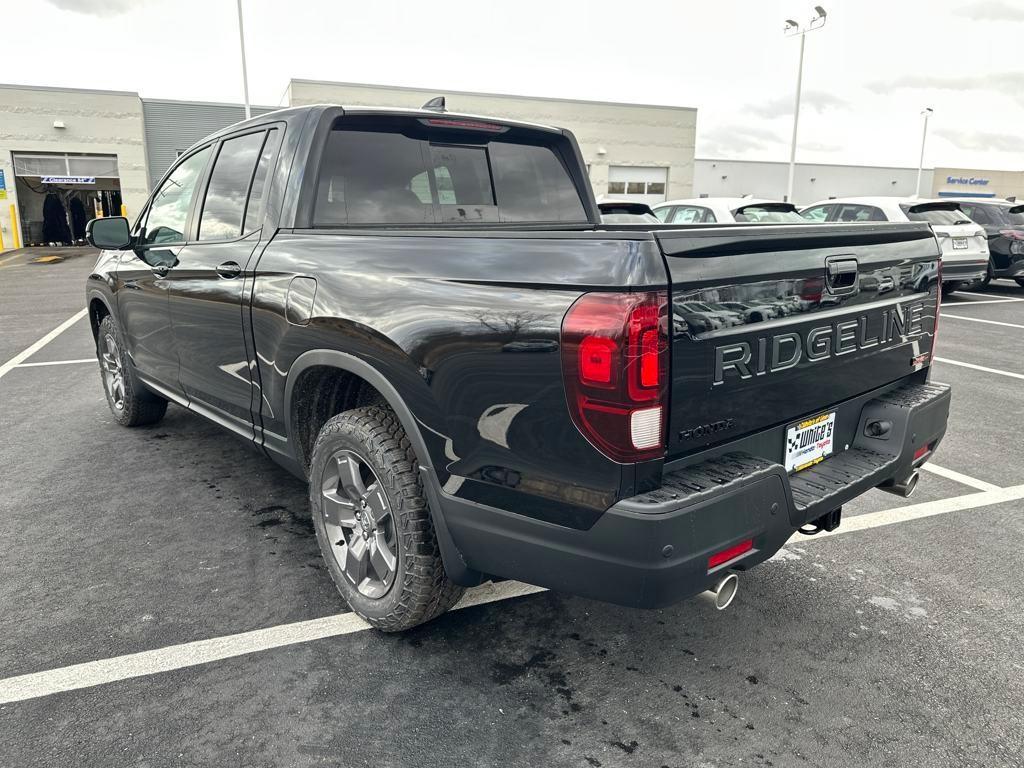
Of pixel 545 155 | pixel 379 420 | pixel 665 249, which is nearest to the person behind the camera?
pixel 665 249

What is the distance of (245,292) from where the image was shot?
3314mm

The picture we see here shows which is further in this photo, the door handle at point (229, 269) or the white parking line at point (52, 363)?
the white parking line at point (52, 363)

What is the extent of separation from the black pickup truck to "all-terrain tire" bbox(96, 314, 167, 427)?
151cm

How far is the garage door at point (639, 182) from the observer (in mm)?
36688

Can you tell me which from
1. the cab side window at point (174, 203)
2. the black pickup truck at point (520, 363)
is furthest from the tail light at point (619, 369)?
the cab side window at point (174, 203)

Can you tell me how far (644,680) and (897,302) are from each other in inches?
65.7

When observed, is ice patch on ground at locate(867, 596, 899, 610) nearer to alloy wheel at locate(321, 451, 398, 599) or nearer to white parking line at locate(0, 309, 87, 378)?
alloy wheel at locate(321, 451, 398, 599)

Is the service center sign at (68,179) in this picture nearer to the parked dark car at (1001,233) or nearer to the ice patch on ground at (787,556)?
the parked dark car at (1001,233)

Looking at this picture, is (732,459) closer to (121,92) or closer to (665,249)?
(665,249)

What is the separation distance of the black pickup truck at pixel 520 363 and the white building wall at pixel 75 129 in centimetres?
2921

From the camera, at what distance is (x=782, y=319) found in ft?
7.63

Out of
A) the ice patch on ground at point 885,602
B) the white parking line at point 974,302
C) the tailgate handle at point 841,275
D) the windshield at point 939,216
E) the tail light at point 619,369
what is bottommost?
the white parking line at point 974,302

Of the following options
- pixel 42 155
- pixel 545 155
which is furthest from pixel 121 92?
pixel 545 155

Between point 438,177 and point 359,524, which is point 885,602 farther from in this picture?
point 438,177
